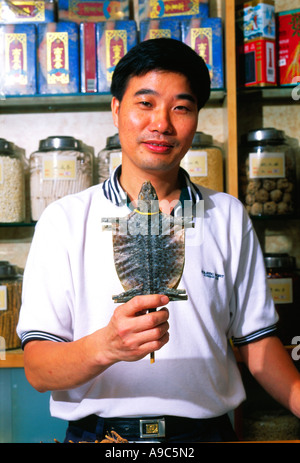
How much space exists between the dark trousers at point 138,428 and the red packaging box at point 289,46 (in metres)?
1.08

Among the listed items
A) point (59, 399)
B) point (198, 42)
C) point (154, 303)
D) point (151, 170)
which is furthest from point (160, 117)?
point (198, 42)

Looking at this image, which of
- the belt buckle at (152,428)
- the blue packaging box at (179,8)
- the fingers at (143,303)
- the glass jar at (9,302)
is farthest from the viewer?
the blue packaging box at (179,8)

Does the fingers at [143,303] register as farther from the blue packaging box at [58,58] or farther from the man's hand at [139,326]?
the blue packaging box at [58,58]

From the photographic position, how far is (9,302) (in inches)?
57.1

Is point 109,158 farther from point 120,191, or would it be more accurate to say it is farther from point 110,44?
point 120,191

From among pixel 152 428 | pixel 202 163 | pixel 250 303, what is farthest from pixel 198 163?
pixel 152 428

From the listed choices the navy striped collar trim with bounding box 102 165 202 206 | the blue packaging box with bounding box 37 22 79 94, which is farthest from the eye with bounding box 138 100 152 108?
the blue packaging box with bounding box 37 22 79 94

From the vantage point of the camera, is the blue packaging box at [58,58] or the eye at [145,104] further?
Result: the blue packaging box at [58,58]

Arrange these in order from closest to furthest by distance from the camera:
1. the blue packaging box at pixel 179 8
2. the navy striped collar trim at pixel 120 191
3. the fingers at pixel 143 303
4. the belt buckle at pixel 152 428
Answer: the fingers at pixel 143 303
the belt buckle at pixel 152 428
the navy striped collar trim at pixel 120 191
the blue packaging box at pixel 179 8

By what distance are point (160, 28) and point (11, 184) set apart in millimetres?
647

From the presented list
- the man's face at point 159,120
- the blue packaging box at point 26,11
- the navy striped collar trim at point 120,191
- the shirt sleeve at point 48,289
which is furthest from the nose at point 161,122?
the blue packaging box at point 26,11

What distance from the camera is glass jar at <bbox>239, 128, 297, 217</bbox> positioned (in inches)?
58.4

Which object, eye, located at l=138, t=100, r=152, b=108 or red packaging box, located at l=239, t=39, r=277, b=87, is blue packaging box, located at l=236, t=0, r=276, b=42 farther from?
eye, located at l=138, t=100, r=152, b=108

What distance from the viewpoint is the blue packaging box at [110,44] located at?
1506 millimetres
